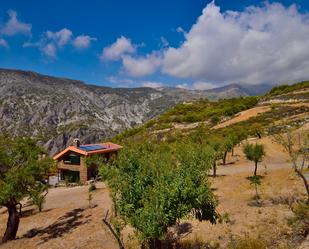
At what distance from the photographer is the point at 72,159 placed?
210 feet

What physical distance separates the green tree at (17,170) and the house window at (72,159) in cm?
3430

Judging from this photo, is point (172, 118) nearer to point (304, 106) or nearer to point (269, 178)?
point (304, 106)

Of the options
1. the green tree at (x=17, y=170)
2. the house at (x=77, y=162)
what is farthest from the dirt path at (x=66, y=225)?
the house at (x=77, y=162)

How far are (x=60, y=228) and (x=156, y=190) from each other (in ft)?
61.6

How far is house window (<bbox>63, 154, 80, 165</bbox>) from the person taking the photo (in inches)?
2483

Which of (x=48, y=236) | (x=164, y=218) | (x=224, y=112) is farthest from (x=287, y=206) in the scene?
(x=224, y=112)

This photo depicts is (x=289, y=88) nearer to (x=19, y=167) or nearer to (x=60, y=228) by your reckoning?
(x=60, y=228)

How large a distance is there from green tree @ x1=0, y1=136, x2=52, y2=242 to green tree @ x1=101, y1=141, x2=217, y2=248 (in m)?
11.8

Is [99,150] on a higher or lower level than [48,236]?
higher

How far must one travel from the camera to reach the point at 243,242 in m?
18.2

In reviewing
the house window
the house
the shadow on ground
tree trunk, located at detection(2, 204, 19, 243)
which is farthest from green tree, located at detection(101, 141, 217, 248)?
the house window

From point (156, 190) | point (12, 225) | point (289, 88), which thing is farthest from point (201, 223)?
point (289, 88)

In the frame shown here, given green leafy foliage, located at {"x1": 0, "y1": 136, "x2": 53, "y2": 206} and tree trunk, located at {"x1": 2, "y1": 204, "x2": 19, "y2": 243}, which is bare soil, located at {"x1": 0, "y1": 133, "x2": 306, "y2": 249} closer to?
tree trunk, located at {"x1": 2, "y1": 204, "x2": 19, "y2": 243}

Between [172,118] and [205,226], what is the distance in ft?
367
